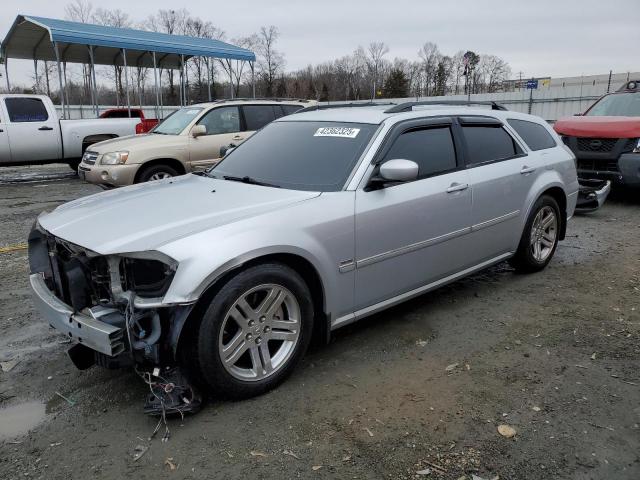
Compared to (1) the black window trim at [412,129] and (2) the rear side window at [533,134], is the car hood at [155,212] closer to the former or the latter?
(1) the black window trim at [412,129]

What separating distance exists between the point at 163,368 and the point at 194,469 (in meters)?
0.57

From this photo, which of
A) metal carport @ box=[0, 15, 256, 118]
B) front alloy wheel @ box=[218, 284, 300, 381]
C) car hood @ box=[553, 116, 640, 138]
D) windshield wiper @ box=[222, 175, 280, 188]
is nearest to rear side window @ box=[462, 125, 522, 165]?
windshield wiper @ box=[222, 175, 280, 188]

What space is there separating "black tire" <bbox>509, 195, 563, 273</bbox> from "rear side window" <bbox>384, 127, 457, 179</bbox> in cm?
131

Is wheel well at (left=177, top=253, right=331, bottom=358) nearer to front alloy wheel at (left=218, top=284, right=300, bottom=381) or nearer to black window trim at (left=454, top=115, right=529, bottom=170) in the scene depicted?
front alloy wheel at (left=218, top=284, right=300, bottom=381)

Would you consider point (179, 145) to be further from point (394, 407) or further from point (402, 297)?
point (394, 407)

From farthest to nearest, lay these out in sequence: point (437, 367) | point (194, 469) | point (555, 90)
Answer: point (555, 90) < point (437, 367) < point (194, 469)

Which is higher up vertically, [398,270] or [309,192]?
[309,192]

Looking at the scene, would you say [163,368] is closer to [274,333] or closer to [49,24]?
[274,333]

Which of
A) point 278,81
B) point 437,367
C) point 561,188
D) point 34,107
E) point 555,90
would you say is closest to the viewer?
point 437,367

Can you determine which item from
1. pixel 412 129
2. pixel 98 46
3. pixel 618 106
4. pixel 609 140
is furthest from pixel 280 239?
pixel 98 46

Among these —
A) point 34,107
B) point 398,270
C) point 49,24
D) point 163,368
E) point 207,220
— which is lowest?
point 163,368

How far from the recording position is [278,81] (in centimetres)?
6781

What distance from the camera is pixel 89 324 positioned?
2.69 metres

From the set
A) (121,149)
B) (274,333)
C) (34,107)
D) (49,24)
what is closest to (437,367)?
(274,333)
